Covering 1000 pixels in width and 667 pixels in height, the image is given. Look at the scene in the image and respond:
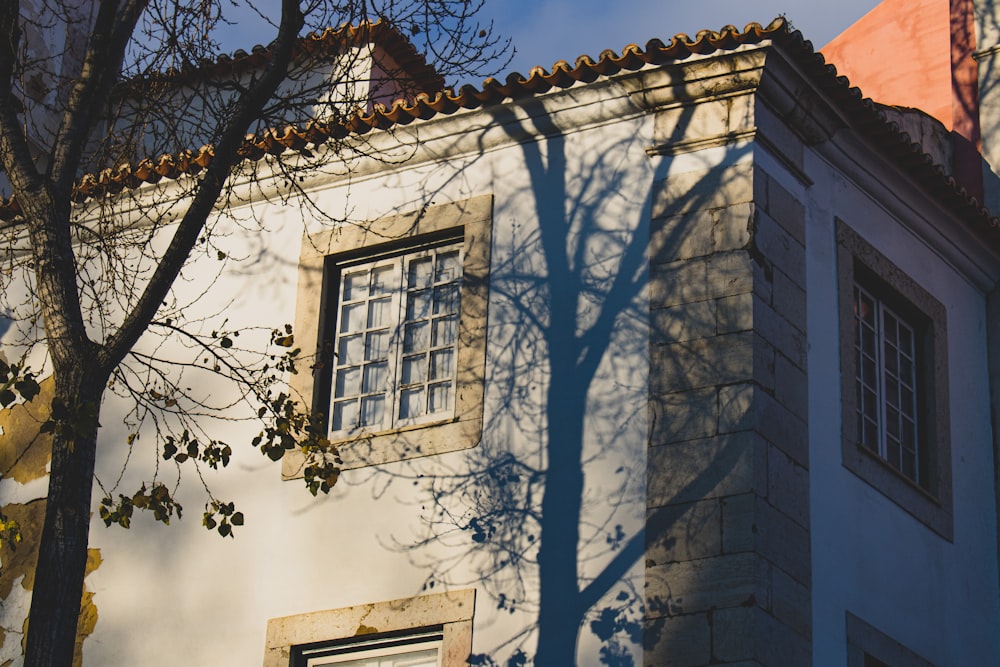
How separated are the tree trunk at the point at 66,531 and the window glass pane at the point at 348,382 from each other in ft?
8.01

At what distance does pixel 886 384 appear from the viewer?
32.9 feet

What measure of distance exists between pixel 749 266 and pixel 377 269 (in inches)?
96.3

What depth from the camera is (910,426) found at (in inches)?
401

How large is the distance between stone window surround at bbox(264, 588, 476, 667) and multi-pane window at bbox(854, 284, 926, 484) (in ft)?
8.55

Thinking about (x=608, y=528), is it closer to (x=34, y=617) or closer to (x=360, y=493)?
(x=360, y=493)

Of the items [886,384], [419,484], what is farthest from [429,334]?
[886,384]

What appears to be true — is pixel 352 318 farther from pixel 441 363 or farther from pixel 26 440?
pixel 26 440

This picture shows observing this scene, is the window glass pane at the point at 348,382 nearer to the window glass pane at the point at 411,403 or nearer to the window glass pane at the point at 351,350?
the window glass pane at the point at 351,350

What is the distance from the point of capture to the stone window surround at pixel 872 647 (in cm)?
868

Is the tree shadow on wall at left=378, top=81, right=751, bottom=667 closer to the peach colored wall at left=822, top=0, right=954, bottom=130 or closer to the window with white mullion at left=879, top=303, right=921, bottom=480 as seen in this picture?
the window with white mullion at left=879, top=303, right=921, bottom=480

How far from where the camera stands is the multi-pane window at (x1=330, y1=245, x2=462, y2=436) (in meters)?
9.56

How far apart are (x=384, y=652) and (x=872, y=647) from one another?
8.52 feet

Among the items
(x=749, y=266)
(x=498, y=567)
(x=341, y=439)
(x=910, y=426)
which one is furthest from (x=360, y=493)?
(x=910, y=426)

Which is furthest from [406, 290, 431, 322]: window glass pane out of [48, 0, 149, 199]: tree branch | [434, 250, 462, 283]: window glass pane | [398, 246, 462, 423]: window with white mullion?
[48, 0, 149, 199]: tree branch
